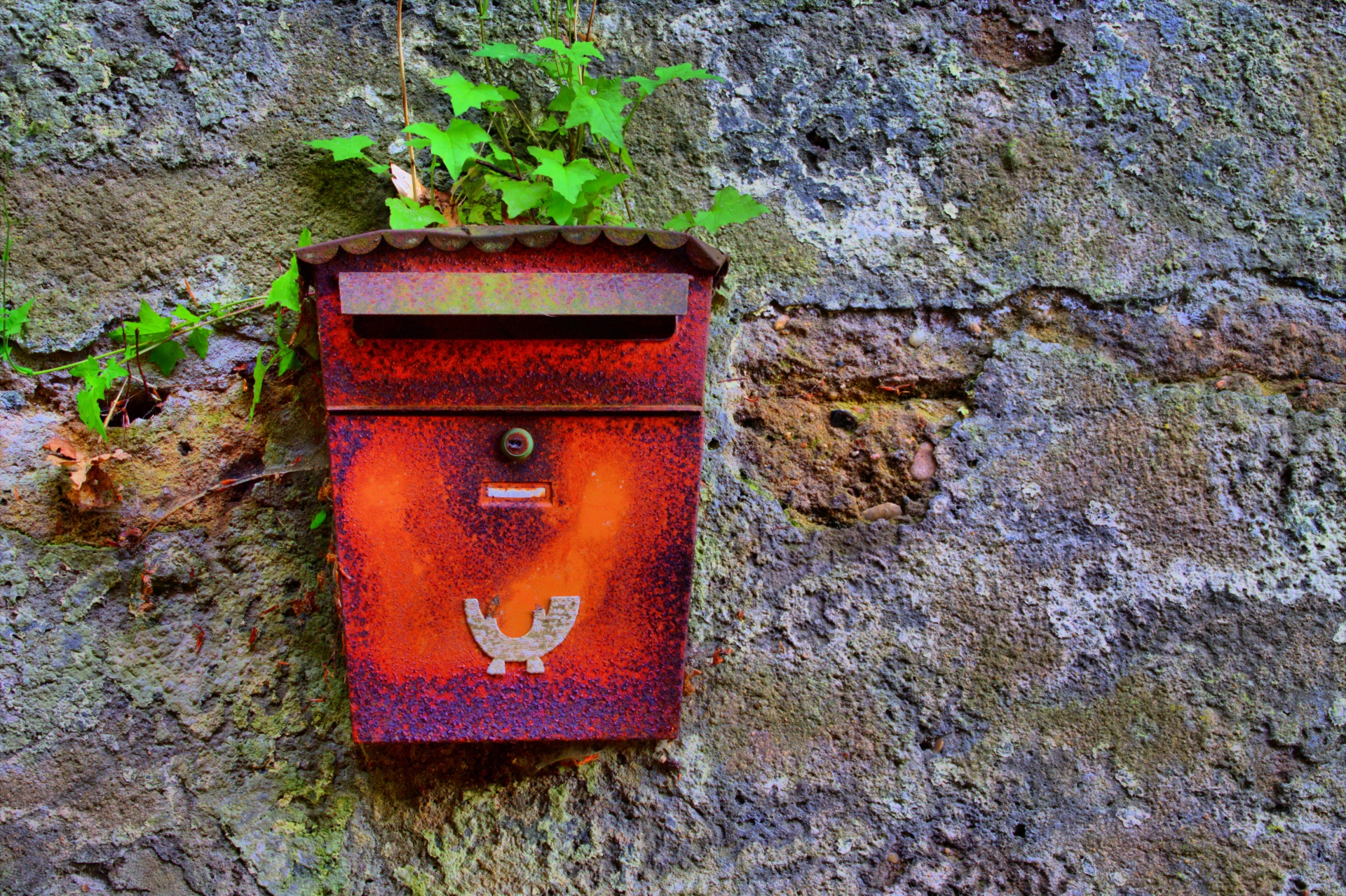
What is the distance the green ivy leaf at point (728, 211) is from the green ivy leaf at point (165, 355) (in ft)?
2.24

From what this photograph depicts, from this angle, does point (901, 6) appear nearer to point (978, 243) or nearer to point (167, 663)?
point (978, 243)

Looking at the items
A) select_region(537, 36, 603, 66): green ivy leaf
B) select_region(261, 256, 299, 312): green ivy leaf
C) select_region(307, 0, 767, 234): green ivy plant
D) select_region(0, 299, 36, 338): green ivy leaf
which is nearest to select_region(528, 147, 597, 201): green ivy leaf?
select_region(307, 0, 767, 234): green ivy plant

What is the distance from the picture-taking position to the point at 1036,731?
1082mm

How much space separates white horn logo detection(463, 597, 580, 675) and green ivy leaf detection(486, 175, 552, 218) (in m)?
0.44

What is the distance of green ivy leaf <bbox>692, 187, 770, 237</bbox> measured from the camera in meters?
0.94

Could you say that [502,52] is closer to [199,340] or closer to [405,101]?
[405,101]

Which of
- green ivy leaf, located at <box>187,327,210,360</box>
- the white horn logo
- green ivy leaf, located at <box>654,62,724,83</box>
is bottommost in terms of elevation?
the white horn logo

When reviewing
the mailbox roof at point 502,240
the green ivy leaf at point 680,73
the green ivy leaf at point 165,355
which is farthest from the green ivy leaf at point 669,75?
the green ivy leaf at point 165,355

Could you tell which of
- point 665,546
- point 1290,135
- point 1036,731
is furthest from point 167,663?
point 1290,135

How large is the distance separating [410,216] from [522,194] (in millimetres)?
146

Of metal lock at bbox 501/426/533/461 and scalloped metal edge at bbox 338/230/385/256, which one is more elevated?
scalloped metal edge at bbox 338/230/385/256

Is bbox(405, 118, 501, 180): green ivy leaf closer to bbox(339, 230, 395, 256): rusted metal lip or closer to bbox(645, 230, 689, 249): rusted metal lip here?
bbox(339, 230, 395, 256): rusted metal lip

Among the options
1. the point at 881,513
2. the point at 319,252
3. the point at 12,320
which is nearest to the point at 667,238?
the point at 319,252

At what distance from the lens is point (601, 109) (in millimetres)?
916
